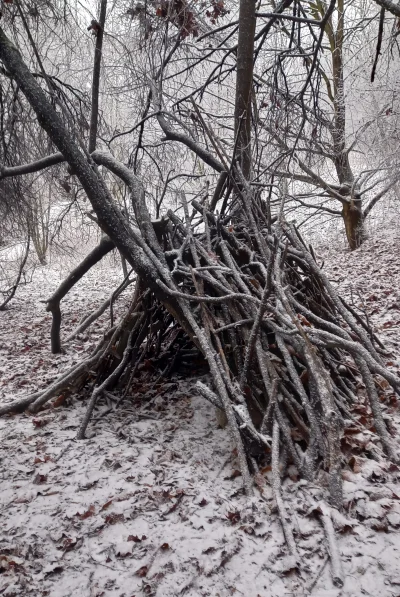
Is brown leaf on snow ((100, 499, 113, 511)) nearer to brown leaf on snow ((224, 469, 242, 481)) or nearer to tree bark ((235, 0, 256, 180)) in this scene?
brown leaf on snow ((224, 469, 242, 481))

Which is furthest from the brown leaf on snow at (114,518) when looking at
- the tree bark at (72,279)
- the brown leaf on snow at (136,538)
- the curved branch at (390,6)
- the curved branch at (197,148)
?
the curved branch at (197,148)

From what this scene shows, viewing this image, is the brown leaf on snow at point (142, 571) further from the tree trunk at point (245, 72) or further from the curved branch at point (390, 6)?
the tree trunk at point (245, 72)

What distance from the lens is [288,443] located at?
2141mm

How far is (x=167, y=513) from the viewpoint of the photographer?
196cm

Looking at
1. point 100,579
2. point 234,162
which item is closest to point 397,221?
point 234,162

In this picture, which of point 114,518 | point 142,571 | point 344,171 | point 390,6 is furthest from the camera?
point 344,171

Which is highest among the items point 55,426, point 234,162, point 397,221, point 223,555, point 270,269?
point 397,221

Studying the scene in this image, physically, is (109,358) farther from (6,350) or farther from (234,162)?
(6,350)

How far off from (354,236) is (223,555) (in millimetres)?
8138

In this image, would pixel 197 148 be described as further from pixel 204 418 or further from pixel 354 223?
pixel 354 223

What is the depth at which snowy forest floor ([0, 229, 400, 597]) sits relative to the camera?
5.18 feet

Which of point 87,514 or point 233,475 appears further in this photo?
point 233,475

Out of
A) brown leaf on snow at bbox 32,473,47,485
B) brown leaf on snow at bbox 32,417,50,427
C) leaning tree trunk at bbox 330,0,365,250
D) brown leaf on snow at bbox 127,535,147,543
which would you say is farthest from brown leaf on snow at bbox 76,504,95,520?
leaning tree trunk at bbox 330,0,365,250

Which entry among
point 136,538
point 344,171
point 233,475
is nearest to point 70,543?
point 136,538
